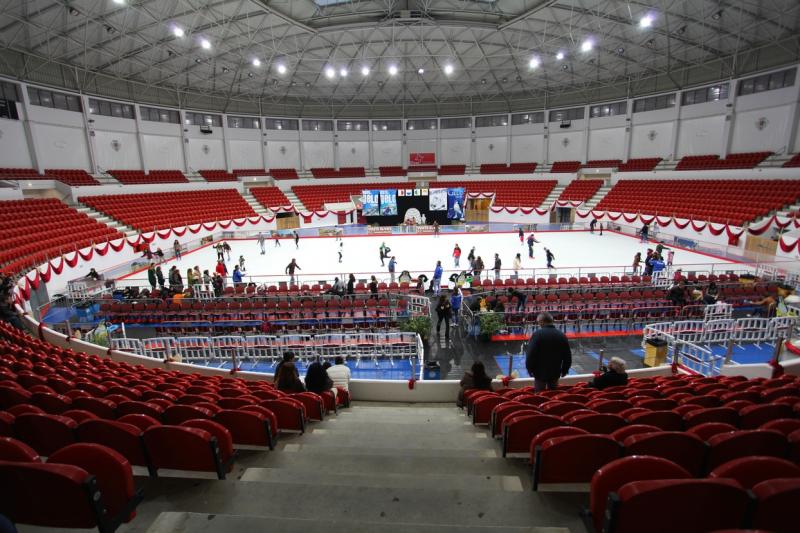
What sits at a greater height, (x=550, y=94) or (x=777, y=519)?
(x=550, y=94)

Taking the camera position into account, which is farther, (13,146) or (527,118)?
(527,118)

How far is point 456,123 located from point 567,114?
1155 centimetres

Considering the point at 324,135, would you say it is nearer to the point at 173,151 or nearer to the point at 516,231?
the point at 173,151

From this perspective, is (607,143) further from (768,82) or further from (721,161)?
(768,82)

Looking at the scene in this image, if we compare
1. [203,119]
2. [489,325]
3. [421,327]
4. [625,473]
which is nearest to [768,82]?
[489,325]

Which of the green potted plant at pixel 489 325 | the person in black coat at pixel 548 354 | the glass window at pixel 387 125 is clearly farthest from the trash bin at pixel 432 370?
the glass window at pixel 387 125

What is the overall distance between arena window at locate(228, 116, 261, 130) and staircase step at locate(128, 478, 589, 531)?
4245 cm

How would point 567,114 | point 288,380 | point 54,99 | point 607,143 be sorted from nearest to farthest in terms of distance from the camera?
1. point 288,380
2. point 54,99
3. point 607,143
4. point 567,114

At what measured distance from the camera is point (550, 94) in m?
40.4

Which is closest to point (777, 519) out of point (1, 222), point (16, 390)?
point (16, 390)

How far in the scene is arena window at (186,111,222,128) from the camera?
36406 millimetres

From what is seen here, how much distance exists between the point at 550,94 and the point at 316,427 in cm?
4354

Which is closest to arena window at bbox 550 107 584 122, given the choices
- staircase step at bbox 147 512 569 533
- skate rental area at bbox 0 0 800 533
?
skate rental area at bbox 0 0 800 533

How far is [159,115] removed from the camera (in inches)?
1351
